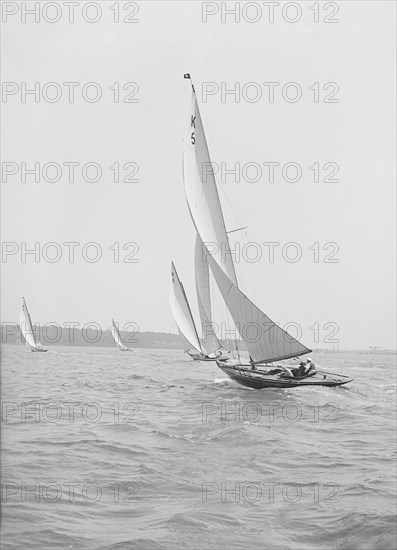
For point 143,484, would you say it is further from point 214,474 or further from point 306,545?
point 306,545

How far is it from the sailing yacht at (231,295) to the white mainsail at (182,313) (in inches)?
1111

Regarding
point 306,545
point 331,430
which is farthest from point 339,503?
point 331,430

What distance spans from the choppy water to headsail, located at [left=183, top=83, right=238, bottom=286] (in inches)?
407

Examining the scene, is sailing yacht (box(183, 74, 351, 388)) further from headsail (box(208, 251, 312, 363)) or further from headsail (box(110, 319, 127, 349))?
headsail (box(110, 319, 127, 349))

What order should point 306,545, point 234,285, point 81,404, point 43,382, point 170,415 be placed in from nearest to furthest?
point 306,545 → point 170,415 → point 81,404 → point 234,285 → point 43,382

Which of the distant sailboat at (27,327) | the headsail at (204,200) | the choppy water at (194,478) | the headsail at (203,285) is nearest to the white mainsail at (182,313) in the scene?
the headsail at (203,285)

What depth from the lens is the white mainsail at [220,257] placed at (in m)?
26.4

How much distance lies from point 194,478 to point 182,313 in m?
48.6

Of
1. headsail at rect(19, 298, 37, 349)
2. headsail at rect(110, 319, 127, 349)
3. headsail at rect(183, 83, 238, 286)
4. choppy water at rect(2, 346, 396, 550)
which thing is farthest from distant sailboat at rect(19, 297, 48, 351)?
choppy water at rect(2, 346, 396, 550)

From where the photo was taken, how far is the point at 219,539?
7.22 m

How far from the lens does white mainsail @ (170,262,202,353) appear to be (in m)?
58.4

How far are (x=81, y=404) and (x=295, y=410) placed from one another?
24.4 ft

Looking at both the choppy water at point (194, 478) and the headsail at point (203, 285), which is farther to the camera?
the headsail at point (203, 285)

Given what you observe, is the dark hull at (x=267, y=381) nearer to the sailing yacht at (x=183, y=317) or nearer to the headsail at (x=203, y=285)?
the headsail at (x=203, y=285)
